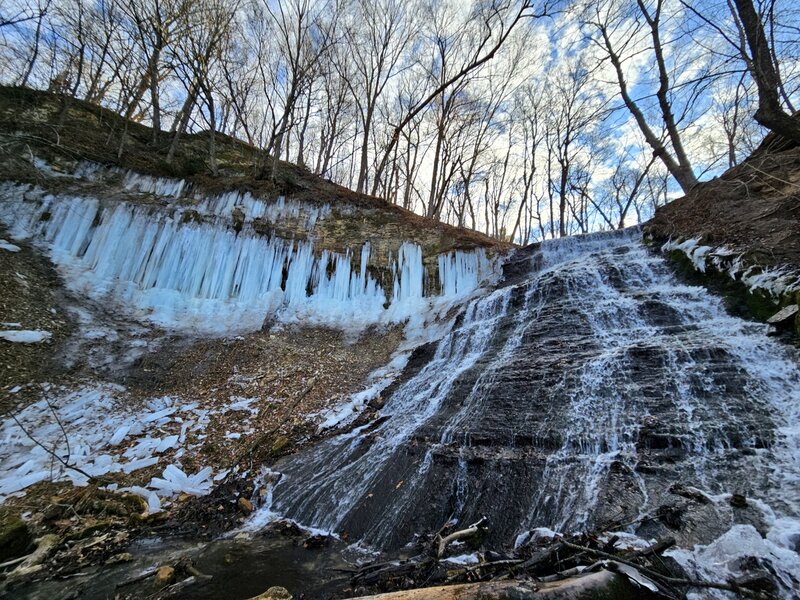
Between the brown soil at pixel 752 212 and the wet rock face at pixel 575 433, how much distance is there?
1.26m

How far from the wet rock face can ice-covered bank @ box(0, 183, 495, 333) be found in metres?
5.18

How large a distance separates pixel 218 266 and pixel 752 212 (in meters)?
13.6

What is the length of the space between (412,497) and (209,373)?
19.7ft

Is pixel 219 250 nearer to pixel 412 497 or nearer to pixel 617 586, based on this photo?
pixel 412 497

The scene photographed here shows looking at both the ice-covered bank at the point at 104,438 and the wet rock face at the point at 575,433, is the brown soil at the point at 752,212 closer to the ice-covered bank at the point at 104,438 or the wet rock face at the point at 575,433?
the wet rock face at the point at 575,433

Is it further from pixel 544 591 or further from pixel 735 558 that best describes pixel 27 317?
pixel 735 558

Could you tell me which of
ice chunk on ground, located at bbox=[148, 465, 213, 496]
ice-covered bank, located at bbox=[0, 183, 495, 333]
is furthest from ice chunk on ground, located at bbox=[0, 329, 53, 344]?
ice chunk on ground, located at bbox=[148, 465, 213, 496]

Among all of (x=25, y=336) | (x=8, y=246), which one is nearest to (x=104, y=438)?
(x=25, y=336)


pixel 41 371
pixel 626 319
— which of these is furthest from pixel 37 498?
pixel 626 319

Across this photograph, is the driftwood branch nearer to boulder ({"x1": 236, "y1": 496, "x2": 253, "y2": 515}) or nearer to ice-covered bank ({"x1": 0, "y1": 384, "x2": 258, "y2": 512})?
boulder ({"x1": 236, "y1": 496, "x2": 253, "y2": 515})

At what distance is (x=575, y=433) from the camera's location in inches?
168

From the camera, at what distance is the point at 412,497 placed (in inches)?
162

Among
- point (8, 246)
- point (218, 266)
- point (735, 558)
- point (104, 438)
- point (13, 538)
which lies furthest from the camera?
point (218, 266)

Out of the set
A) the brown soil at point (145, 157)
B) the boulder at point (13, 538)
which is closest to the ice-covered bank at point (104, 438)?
the boulder at point (13, 538)
